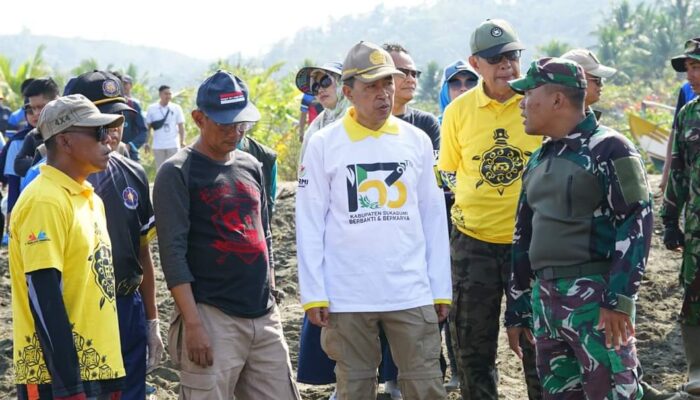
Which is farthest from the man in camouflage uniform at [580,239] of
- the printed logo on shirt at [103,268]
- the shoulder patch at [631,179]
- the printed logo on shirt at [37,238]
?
the printed logo on shirt at [37,238]

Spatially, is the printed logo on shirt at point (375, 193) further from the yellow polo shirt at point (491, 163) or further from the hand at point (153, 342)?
the hand at point (153, 342)

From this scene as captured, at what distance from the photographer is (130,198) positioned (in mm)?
4336

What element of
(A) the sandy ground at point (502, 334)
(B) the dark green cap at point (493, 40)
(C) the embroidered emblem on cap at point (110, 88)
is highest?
(B) the dark green cap at point (493, 40)

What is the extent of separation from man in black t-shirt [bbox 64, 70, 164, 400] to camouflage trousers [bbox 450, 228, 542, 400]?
1.61m

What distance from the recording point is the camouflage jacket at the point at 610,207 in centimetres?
381

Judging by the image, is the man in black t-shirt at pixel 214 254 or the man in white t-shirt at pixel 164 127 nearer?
the man in black t-shirt at pixel 214 254

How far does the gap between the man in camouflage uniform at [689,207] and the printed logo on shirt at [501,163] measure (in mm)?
1292

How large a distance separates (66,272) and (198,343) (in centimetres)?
71

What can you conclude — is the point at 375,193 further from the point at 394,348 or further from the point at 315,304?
the point at 394,348

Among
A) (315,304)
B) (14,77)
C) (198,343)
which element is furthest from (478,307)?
(14,77)

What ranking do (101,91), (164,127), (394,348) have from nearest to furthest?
1. (394,348)
2. (101,91)
3. (164,127)

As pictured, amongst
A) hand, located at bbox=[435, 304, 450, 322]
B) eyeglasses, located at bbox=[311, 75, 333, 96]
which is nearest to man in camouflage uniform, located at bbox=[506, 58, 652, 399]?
hand, located at bbox=[435, 304, 450, 322]

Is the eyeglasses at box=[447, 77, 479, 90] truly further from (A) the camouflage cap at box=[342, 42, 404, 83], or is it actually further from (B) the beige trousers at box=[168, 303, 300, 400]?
(B) the beige trousers at box=[168, 303, 300, 400]

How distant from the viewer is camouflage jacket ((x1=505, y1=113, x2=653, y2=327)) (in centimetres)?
381
